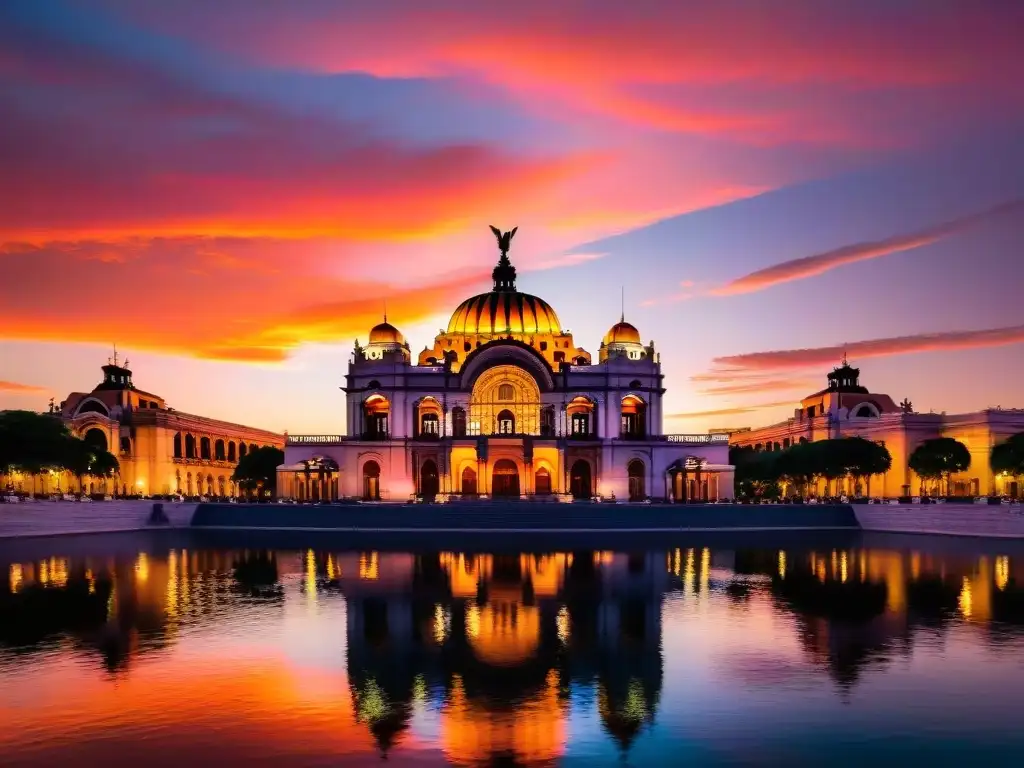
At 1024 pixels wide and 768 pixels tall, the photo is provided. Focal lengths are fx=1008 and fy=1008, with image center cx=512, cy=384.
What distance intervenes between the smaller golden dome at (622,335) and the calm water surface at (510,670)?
183ft

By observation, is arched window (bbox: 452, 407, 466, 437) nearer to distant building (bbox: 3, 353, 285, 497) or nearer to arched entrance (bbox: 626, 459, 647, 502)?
arched entrance (bbox: 626, 459, 647, 502)

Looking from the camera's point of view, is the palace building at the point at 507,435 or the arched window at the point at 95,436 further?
the arched window at the point at 95,436

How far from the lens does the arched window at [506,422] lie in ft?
277

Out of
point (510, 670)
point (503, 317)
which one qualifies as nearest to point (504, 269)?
point (503, 317)

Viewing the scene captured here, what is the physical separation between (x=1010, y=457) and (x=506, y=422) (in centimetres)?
3883

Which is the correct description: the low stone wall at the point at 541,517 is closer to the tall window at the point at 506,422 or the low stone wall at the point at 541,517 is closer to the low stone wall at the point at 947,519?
the low stone wall at the point at 947,519

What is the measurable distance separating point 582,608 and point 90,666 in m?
13.2

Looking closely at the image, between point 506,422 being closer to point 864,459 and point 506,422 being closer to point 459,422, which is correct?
point 459,422

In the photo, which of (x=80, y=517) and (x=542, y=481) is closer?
(x=80, y=517)

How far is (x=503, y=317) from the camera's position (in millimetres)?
91312

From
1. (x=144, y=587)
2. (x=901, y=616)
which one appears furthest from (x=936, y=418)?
(x=144, y=587)

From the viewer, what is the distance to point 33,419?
73062 millimetres

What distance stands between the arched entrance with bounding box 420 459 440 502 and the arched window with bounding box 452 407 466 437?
10.6 feet

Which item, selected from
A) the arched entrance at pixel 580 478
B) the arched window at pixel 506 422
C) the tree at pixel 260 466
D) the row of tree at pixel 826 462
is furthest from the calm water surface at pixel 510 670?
the tree at pixel 260 466
